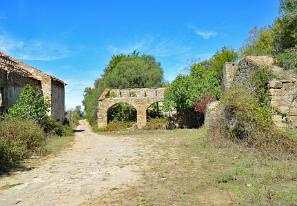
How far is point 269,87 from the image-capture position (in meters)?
Answer: 12.1

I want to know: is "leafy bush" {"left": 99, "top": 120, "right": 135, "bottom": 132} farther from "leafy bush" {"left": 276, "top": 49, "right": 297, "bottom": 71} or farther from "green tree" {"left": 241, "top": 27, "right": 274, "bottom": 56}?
"leafy bush" {"left": 276, "top": 49, "right": 297, "bottom": 71}

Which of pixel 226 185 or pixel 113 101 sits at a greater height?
pixel 113 101

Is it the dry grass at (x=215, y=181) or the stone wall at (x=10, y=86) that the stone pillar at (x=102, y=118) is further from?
the dry grass at (x=215, y=181)

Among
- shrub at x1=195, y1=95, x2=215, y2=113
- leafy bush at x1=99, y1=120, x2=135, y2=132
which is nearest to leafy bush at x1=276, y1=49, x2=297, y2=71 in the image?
shrub at x1=195, y1=95, x2=215, y2=113

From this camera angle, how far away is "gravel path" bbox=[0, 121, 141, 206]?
6973mm

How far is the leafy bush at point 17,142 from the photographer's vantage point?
1059cm

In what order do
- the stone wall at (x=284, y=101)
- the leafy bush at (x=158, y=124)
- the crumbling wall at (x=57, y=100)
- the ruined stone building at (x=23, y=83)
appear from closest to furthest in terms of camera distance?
1. the stone wall at (x=284, y=101)
2. the ruined stone building at (x=23, y=83)
3. the crumbling wall at (x=57, y=100)
4. the leafy bush at (x=158, y=124)

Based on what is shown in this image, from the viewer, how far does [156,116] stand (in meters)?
32.2

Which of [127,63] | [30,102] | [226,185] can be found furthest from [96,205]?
[127,63]

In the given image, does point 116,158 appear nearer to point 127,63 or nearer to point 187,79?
point 187,79

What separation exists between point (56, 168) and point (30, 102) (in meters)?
10.4

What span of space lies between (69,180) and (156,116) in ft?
77.8

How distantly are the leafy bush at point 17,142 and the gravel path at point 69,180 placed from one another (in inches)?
33.3

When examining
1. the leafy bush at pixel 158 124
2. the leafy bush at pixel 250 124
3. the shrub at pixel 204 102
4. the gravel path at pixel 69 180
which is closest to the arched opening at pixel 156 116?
the leafy bush at pixel 158 124
